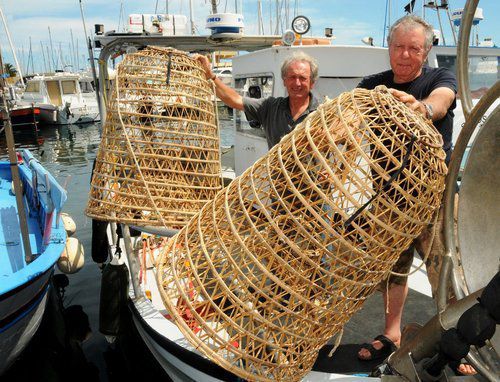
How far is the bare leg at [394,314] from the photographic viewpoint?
8.11 feet

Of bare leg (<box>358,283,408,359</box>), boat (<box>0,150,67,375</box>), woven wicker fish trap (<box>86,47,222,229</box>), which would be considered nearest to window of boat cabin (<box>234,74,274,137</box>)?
boat (<box>0,150,67,375</box>)

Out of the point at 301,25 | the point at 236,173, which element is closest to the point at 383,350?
the point at 301,25

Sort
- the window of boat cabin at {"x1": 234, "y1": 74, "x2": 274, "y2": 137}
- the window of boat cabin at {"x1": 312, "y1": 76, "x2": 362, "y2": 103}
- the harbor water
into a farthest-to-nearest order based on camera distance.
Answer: the window of boat cabin at {"x1": 234, "y1": 74, "x2": 274, "y2": 137}, the window of boat cabin at {"x1": 312, "y1": 76, "x2": 362, "y2": 103}, the harbor water

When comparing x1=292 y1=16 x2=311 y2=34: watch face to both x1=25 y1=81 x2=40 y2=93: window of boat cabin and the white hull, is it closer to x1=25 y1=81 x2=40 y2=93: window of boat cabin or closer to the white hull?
the white hull

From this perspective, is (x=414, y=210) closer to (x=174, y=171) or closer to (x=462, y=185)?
(x=462, y=185)

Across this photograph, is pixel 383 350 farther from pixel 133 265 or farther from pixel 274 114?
pixel 133 265

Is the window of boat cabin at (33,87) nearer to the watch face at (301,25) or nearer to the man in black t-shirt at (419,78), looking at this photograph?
the watch face at (301,25)

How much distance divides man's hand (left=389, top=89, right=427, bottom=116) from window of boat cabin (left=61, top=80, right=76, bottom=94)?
29.0 meters

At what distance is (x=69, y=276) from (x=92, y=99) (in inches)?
941

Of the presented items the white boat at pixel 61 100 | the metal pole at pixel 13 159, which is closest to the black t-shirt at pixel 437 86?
the metal pole at pixel 13 159

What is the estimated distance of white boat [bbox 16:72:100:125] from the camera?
25.9m

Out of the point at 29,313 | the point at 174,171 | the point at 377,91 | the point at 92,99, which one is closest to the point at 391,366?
the point at 377,91

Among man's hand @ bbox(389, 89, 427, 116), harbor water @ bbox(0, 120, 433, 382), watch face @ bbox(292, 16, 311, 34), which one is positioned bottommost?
harbor water @ bbox(0, 120, 433, 382)

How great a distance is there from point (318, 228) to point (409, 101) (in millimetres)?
623
